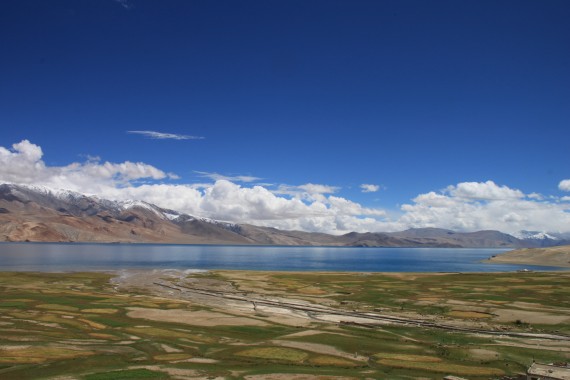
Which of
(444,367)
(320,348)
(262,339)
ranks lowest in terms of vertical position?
(262,339)

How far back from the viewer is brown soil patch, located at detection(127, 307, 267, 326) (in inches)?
2383

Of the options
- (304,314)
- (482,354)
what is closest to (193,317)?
(304,314)

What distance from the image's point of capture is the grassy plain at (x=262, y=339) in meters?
36.4

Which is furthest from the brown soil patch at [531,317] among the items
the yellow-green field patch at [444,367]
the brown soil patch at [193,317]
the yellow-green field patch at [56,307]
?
the yellow-green field patch at [56,307]

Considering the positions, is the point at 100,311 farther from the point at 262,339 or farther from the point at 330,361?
the point at 330,361

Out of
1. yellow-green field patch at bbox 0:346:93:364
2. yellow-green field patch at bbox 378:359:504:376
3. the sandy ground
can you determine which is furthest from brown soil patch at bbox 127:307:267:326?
yellow-green field patch at bbox 378:359:504:376

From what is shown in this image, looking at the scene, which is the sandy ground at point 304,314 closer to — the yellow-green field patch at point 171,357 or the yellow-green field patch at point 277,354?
the yellow-green field patch at point 277,354

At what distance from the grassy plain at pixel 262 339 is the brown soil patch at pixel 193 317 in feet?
0.46

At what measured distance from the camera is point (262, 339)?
51.5 m

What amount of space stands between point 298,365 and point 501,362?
63.3 ft

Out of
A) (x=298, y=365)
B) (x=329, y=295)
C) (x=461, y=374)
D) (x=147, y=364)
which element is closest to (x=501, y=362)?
(x=461, y=374)

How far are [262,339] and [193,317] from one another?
54.8ft

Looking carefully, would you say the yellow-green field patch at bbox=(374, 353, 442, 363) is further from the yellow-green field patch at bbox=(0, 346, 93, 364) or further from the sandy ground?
the yellow-green field patch at bbox=(0, 346, 93, 364)

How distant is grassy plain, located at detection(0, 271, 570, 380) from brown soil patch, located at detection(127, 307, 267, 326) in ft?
0.46
